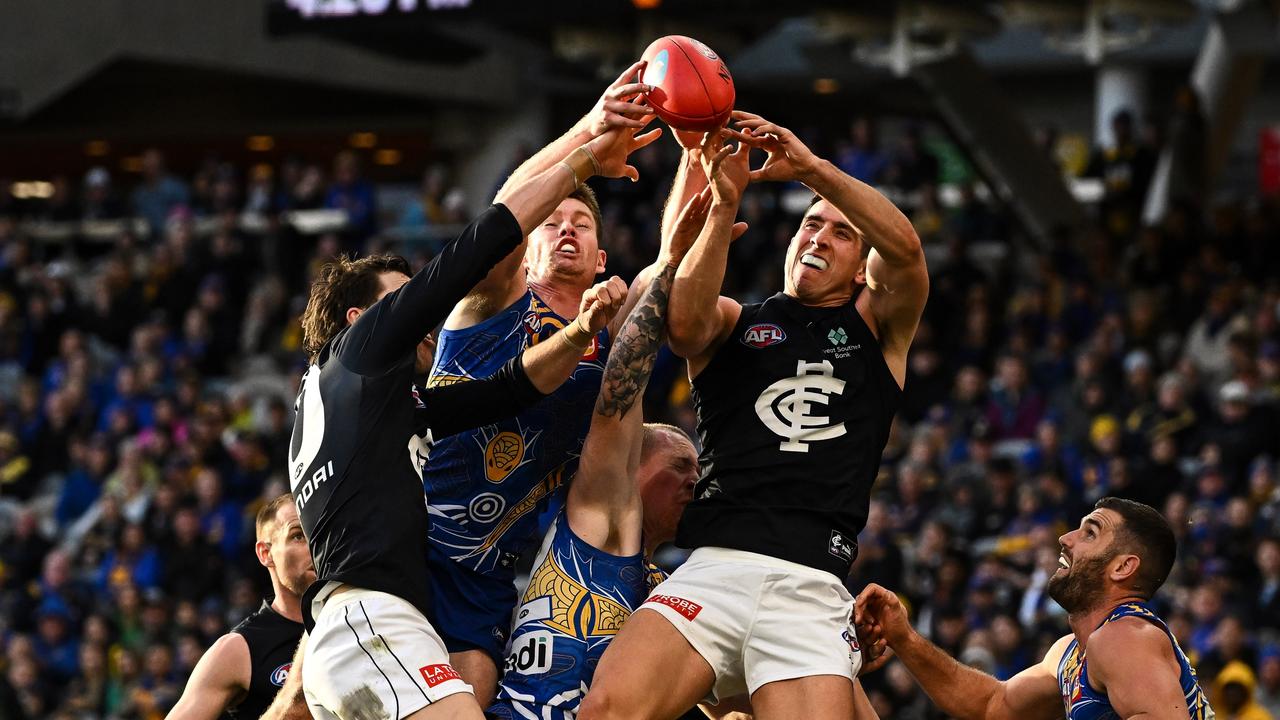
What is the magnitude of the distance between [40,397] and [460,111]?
711 cm

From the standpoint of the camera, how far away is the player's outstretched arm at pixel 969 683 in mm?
7179

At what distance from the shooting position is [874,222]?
6688mm

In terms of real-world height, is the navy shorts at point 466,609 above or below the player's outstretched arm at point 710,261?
below

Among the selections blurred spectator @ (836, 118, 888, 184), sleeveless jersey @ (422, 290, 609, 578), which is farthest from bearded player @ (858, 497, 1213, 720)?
blurred spectator @ (836, 118, 888, 184)

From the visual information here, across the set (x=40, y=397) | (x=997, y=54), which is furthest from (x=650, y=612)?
(x=997, y=54)

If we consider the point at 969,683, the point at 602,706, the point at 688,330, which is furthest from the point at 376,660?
the point at 969,683

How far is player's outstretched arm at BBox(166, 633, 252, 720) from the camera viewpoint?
7.36m

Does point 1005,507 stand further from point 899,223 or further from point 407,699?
point 407,699

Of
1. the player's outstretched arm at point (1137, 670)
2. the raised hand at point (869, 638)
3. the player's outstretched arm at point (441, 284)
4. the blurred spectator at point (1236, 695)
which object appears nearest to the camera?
the player's outstretched arm at point (441, 284)

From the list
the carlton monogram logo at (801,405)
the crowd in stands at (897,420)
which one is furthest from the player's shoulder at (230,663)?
the crowd in stands at (897,420)

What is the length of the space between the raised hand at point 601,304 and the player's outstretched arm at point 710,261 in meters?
0.35

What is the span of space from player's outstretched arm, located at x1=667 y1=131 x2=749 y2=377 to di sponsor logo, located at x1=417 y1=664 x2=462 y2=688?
1588 mm

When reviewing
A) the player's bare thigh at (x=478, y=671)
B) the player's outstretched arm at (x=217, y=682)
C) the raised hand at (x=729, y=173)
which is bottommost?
the player's outstretched arm at (x=217, y=682)

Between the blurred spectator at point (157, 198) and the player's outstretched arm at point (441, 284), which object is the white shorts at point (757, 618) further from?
the blurred spectator at point (157, 198)
